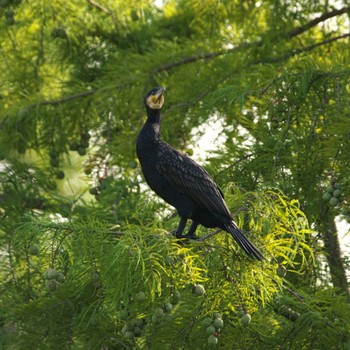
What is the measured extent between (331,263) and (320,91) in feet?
2.98

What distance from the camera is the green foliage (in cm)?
411

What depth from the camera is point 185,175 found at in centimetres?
457

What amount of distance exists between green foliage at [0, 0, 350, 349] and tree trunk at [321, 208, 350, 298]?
12 millimetres

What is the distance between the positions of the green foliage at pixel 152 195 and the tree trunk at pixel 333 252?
0.01m

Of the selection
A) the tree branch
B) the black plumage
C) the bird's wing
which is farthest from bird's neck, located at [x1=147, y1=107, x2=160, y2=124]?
the tree branch

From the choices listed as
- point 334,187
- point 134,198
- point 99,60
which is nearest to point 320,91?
point 334,187

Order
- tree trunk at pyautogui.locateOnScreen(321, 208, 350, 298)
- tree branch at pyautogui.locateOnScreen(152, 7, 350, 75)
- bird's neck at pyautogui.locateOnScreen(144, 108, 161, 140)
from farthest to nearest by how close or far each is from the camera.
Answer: tree branch at pyautogui.locateOnScreen(152, 7, 350, 75) < tree trunk at pyautogui.locateOnScreen(321, 208, 350, 298) < bird's neck at pyautogui.locateOnScreen(144, 108, 161, 140)

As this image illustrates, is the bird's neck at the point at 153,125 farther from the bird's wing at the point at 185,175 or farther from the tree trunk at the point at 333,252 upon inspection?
the tree trunk at the point at 333,252

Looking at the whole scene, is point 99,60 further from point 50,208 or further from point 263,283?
point 263,283

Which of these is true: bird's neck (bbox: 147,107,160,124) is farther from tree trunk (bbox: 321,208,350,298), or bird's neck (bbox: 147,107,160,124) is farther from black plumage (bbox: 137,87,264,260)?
tree trunk (bbox: 321,208,350,298)

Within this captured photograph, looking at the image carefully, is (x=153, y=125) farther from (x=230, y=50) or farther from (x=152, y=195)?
(x=230, y=50)

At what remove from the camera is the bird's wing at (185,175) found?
4504mm

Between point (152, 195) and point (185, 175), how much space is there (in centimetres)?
130

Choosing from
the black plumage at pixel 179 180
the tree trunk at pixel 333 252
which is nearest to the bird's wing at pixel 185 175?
the black plumage at pixel 179 180
